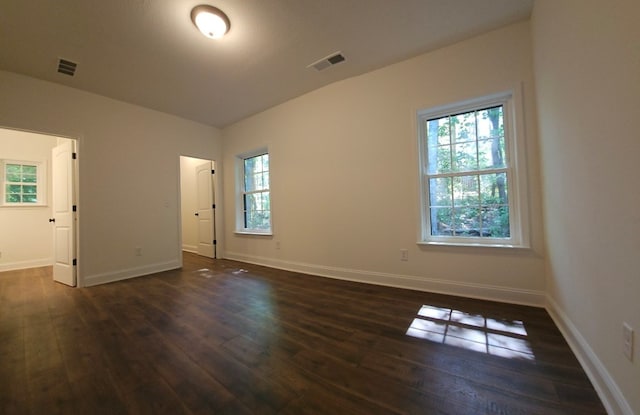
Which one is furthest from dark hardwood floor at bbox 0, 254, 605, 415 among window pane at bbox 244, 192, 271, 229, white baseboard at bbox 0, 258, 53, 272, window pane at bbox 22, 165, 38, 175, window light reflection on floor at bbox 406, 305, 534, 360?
window pane at bbox 22, 165, 38, 175

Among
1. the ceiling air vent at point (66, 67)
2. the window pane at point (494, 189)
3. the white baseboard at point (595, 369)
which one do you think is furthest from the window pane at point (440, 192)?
the ceiling air vent at point (66, 67)

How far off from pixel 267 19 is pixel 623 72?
2.45 metres

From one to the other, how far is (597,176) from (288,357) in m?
1.99

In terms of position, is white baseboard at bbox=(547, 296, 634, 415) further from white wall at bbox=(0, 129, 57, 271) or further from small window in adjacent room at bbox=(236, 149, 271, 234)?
white wall at bbox=(0, 129, 57, 271)

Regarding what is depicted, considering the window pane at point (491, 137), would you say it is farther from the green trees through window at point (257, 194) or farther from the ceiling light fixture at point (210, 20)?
the green trees through window at point (257, 194)

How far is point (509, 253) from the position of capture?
2.35 m

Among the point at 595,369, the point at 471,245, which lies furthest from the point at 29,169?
the point at 595,369

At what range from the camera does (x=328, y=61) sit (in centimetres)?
293

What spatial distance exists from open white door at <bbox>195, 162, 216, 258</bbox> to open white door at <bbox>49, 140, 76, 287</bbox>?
213 cm

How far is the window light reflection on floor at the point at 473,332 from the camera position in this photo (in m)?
1.61

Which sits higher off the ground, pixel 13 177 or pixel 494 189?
pixel 13 177

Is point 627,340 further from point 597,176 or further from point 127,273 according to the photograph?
point 127,273

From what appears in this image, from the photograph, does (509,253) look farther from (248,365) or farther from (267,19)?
(267,19)

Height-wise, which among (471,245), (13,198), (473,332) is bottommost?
(473,332)
